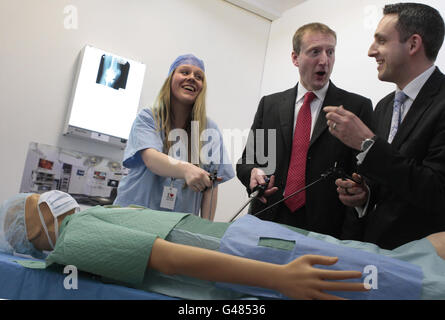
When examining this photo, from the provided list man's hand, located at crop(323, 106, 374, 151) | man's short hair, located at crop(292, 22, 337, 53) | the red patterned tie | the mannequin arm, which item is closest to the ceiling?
man's short hair, located at crop(292, 22, 337, 53)

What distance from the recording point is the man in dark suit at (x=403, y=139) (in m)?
1.39

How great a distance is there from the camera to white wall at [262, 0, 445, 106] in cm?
348

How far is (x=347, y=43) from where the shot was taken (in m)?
3.77

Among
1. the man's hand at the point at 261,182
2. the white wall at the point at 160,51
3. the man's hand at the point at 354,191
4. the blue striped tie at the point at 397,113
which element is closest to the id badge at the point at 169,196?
the man's hand at the point at 261,182

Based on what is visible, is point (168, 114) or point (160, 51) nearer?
point (168, 114)

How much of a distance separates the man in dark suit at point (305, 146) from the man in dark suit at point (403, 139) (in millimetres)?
158

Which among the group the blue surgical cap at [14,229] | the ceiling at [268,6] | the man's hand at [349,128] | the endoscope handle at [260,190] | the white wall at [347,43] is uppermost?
the ceiling at [268,6]

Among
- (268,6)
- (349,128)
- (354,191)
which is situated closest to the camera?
(349,128)

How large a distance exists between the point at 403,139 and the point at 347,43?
2407 millimetres

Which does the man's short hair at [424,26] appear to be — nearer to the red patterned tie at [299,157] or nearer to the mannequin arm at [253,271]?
the red patterned tie at [299,157]

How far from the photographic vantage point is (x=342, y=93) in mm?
2018

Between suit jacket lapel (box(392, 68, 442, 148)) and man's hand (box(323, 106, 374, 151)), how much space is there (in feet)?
0.68

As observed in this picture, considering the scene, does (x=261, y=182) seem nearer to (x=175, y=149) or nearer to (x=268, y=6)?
(x=175, y=149)

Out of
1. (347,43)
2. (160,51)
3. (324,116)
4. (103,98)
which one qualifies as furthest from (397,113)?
(160,51)
